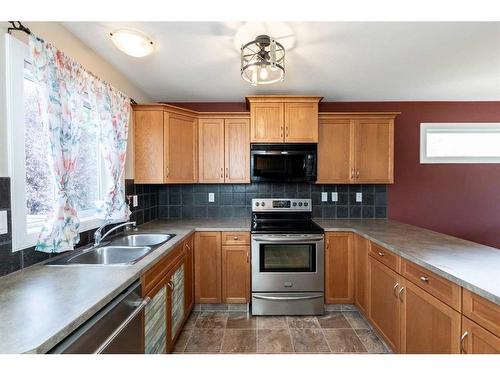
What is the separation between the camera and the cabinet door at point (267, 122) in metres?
2.57

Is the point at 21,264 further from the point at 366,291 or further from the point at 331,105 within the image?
the point at 331,105

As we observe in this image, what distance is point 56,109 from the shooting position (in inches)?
50.3

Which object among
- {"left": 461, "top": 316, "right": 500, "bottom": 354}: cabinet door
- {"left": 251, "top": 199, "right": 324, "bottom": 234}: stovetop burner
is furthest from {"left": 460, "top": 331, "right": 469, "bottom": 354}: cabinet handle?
{"left": 251, "top": 199, "right": 324, "bottom": 234}: stovetop burner

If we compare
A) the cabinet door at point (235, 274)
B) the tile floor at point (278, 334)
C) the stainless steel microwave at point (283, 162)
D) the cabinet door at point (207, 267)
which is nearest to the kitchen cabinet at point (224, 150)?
the stainless steel microwave at point (283, 162)

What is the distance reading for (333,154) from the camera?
8.80 feet

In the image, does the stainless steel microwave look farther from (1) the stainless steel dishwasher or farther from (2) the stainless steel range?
(1) the stainless steel dishwasher

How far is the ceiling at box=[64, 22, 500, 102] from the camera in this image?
154 centimetres

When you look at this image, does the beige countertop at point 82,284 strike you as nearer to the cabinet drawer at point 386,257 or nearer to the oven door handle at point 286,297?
the cabinet drawer at point 386,257

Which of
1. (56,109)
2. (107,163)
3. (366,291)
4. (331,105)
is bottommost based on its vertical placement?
(366,291)

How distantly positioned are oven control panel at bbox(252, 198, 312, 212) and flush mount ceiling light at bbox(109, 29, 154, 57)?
6.26 feet

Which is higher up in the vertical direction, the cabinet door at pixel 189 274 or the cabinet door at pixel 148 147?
the cabinet door at pixel 148 147

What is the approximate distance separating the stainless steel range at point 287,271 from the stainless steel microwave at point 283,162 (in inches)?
24.6

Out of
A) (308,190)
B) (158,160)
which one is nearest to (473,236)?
(308,190)

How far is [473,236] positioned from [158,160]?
3.92 m
